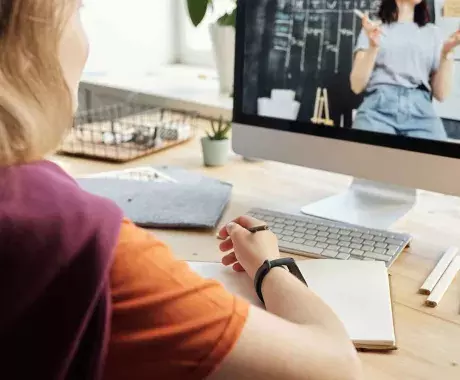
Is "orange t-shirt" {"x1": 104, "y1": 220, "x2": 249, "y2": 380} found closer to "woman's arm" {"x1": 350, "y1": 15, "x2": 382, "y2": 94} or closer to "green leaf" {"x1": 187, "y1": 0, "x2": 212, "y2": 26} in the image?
"woman's arm" {"x1": 350, "y1": 15, "x2": 382, "y2": 94}

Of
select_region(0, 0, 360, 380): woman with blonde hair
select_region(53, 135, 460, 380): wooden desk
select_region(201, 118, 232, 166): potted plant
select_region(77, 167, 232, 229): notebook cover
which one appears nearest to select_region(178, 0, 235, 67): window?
select_region(53, 135, 460, 380): wooden desk

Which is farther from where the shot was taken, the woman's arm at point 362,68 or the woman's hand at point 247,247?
the woman's arm at point 362,68

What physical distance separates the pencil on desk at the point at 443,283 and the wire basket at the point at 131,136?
0.80 meters

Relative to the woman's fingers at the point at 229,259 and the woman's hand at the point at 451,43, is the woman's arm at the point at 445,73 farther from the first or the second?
the woman's fingers at the point at 229,259

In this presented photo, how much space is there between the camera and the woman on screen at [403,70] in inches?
42.1

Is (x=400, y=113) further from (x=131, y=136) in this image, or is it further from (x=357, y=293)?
(x=131, y=136)

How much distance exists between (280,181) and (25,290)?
91cm

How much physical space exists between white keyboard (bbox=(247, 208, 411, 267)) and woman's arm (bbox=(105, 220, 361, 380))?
0.37 metres

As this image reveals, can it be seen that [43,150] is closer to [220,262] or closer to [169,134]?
[220,262]

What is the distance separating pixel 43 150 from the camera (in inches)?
24.6

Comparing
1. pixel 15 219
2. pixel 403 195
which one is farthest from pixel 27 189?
pixel 403 195

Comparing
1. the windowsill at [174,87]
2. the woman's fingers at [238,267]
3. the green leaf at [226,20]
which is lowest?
the woman's fingers at [238,267]

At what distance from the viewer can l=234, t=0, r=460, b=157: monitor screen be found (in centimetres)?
107

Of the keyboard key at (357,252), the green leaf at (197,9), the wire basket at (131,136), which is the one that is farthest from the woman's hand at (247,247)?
the green leaf at (197,9)
